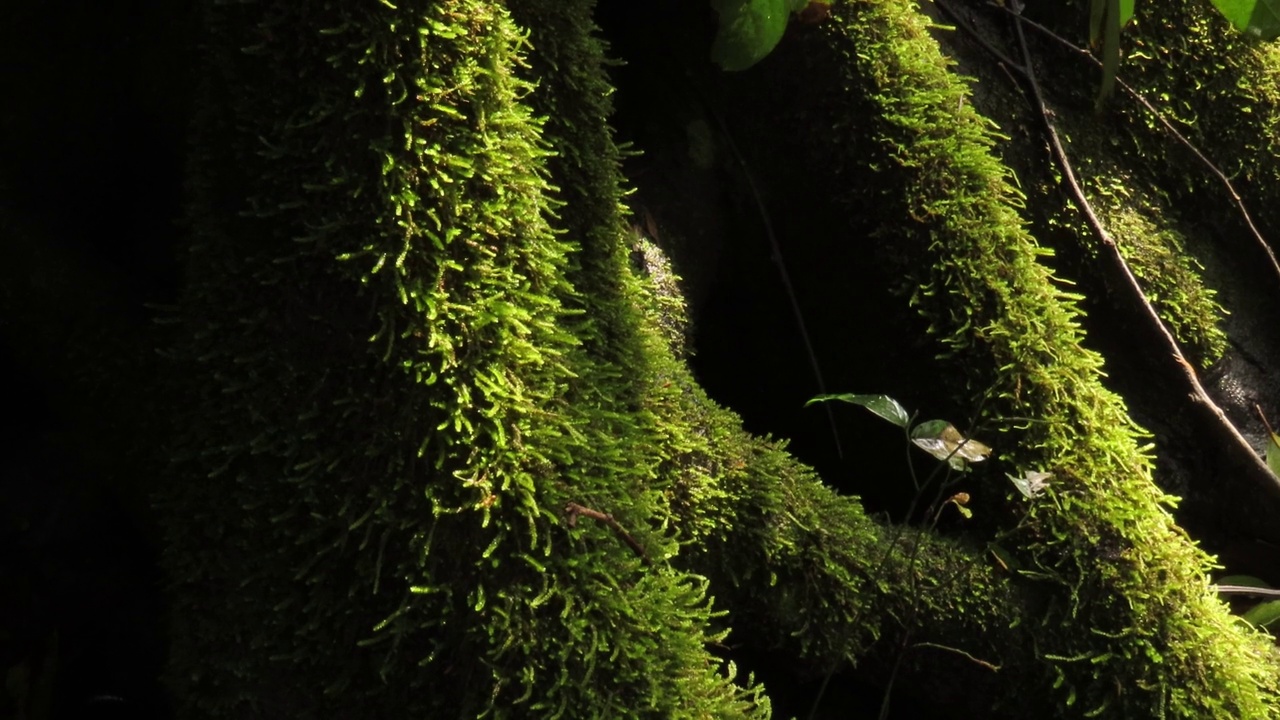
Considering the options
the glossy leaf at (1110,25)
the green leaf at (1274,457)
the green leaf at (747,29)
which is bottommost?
the green leaf at (1274,457)

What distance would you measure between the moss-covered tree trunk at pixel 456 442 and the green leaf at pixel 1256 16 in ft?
3.58

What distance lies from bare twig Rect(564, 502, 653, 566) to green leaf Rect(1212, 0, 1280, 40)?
1.43 meters

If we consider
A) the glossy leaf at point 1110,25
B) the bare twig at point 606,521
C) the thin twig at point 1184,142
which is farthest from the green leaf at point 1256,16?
the bare twig at point 606,521

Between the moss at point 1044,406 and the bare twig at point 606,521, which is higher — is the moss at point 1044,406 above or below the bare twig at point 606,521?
above

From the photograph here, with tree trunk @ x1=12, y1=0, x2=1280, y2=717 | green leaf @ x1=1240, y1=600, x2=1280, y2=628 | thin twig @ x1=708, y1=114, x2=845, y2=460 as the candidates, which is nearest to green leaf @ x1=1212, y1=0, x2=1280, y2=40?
tree trunk @ x1=12, y1=0, x2=1280, y2=717

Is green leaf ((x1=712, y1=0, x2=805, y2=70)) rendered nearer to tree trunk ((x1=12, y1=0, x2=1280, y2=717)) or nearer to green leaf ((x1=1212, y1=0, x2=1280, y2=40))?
tree trunk ((x1=12, y1=0, x2=1280, y2=717))

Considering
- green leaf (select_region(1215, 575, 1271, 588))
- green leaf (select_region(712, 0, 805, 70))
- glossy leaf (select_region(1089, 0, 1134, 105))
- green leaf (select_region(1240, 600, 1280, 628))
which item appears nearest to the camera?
glossy leaf (select_region(1089, 0, 1134, 105))

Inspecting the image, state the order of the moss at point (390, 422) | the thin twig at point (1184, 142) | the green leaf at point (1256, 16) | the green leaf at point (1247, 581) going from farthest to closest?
the thin twig at point (1184, 142), the green leaf at point (1247, 581), the green leaf at point (1256, 16), the moss at point (390, 422)

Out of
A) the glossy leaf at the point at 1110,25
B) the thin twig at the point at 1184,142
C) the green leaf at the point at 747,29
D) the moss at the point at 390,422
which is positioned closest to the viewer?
the moss at the point at 390,422

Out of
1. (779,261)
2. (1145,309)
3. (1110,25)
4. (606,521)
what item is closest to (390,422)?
(606,521)

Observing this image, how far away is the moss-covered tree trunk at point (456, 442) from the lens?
1410mm

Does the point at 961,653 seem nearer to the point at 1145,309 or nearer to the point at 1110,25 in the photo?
the point at 1145,309

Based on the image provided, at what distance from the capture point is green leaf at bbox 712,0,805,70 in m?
1.92

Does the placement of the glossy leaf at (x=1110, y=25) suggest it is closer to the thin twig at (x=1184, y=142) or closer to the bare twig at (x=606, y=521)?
the thin twig at (x=1184, y=142)
